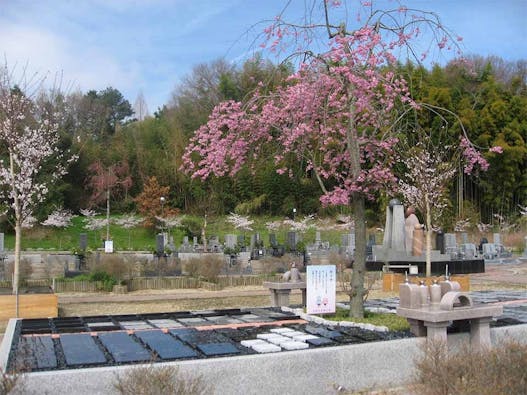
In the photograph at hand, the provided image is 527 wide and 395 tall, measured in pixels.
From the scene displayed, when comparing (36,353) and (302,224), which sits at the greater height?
(302,224)

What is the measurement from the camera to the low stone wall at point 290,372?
4.56m

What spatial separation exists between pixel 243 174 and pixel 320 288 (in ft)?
67.2

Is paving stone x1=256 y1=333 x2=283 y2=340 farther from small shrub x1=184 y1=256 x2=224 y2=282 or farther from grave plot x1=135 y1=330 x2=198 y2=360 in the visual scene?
small shrub x1=184 y1=256 x2=224 y2=282

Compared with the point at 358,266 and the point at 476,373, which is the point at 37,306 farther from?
the point at 476,373

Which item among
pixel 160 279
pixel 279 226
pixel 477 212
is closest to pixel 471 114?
pixel 477 212

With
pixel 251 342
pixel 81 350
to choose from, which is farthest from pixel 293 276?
pixel 81 350

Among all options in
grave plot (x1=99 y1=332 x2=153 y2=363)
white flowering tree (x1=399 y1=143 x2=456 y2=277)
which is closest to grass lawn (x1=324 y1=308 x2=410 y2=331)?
grave plot (x1=99 y1=332 x2=153 y2=363)

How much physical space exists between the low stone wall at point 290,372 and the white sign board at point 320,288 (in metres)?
1.53

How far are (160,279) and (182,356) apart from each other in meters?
8.97

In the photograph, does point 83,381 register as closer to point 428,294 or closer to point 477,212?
point 428,294

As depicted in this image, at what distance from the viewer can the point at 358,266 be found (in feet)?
24.9

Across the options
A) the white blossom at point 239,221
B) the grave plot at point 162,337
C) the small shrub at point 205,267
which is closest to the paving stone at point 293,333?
the grave plot at point 162,337

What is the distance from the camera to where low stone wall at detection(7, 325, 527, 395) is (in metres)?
4.56

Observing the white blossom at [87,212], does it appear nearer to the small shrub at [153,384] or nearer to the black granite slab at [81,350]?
the black granite slab at [81,350]
